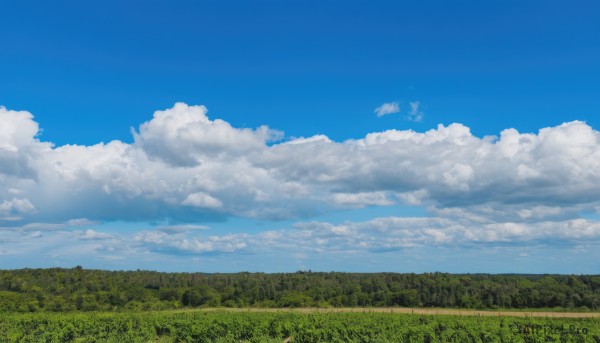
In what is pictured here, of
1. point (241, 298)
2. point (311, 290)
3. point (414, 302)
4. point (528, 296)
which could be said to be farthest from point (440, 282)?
point (241, 298)

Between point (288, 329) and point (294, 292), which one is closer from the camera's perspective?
point (288, 329)

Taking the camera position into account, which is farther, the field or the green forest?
the green forest

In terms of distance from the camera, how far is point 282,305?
3920 inches

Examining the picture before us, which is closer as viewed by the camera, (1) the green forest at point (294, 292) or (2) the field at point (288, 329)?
(2) the field at point (288, 329)

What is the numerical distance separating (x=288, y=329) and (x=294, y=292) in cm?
5378

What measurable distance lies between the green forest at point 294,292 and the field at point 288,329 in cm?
2821

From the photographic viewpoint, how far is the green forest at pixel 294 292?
8788cm

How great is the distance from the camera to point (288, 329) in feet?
182

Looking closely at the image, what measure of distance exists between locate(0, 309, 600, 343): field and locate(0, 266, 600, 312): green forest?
2821cm

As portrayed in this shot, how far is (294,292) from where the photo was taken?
356 ft

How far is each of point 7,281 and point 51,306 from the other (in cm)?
2753

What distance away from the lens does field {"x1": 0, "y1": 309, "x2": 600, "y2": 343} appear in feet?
156

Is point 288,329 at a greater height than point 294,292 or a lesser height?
lesser

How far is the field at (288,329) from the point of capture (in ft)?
156
